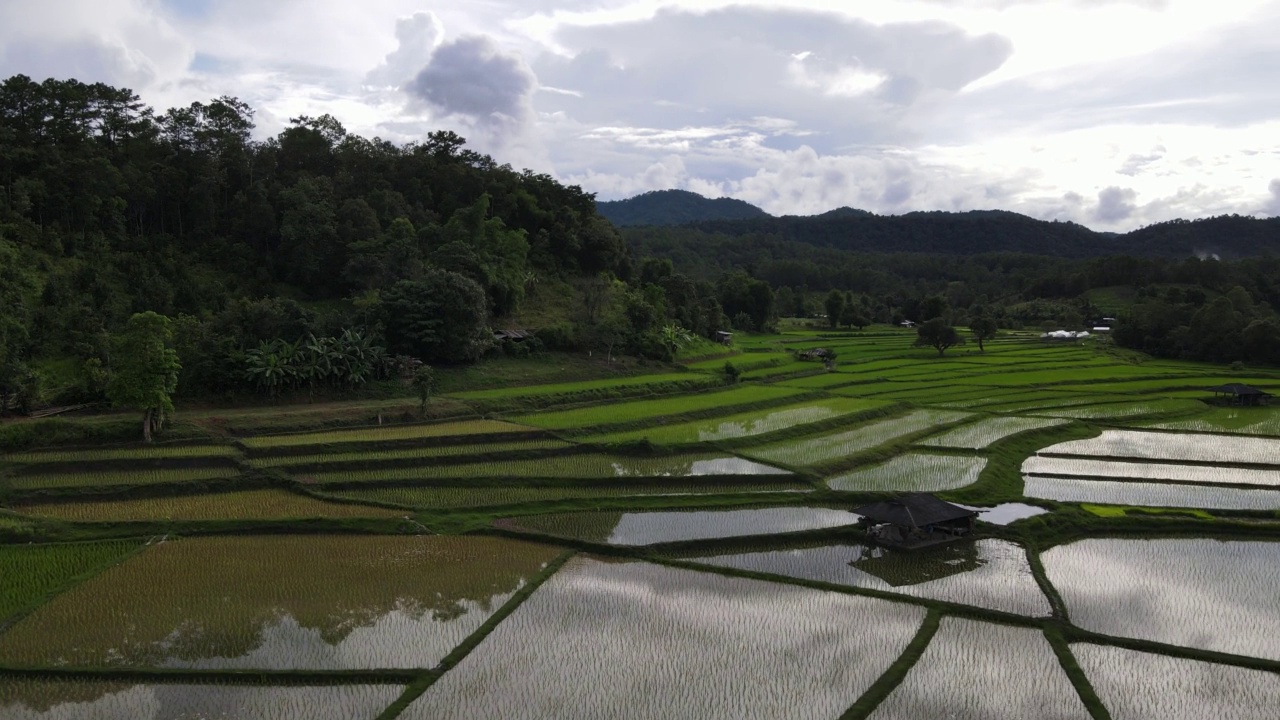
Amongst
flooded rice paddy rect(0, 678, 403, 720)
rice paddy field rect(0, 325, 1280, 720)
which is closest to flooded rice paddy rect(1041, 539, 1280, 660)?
rice paddy field rect(0, 325, 1280, 720)

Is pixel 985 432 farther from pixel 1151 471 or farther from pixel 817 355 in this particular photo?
pixel 817 355

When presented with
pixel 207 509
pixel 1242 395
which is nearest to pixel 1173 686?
pixel 207 509

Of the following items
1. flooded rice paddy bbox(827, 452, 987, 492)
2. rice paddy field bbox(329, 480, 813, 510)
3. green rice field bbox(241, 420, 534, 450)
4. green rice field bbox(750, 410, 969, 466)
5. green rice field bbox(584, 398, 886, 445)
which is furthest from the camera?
green rice field bbox(584, 398, 886, 445)

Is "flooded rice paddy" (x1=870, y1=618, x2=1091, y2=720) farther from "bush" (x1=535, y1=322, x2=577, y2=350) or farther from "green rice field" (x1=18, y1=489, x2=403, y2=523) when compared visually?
"bush" (x1=535, y1=322, x2=577, y2=350)

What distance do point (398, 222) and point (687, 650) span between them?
29.8 meters

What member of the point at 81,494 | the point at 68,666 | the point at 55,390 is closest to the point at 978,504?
the point at 68,666

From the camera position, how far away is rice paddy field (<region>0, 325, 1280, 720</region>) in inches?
409

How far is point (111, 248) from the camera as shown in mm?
31516

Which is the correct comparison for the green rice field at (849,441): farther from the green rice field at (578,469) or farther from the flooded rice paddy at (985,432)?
the green rice field at (578,469)

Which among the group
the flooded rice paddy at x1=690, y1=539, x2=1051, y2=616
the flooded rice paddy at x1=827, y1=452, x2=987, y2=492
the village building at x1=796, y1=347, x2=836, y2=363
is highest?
the village building at x1=796, y1=347, x2=836, y2=363

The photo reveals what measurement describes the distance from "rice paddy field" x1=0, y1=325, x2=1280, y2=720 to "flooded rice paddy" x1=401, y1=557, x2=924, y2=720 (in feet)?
0.18

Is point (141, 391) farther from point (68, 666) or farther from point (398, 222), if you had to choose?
point (398, 222)

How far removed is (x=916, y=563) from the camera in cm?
1518

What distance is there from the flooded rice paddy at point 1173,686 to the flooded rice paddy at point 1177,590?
616mm
